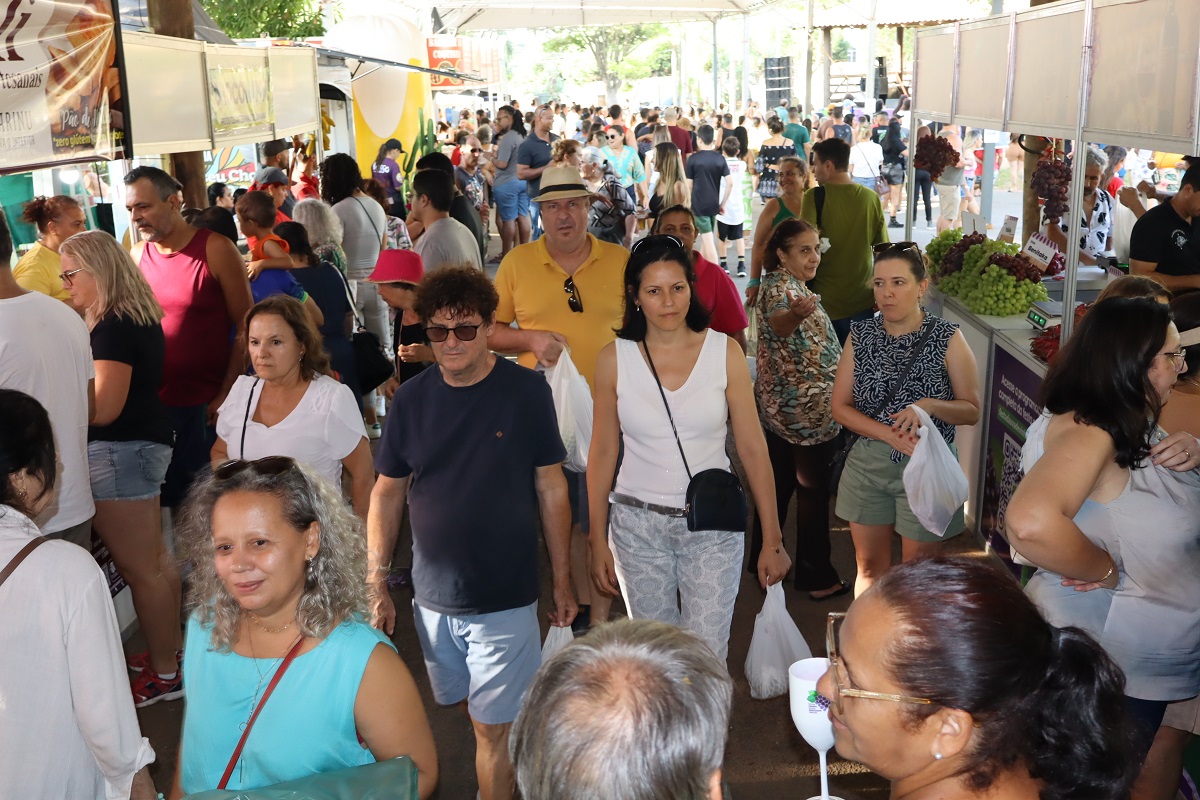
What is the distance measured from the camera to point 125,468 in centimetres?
445

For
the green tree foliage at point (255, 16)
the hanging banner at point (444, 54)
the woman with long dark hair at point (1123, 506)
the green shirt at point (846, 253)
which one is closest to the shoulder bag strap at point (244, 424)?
the woman with long dark hair at point (1123, 506)

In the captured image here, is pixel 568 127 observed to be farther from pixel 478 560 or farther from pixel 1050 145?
pixel 478 560

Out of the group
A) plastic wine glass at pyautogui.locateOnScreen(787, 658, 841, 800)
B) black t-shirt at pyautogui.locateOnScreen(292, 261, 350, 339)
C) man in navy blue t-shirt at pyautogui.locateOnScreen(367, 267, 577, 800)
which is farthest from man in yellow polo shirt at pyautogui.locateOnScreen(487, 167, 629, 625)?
plastic wine glass at pyautogui.locateOnScreen(787, 658, 841, 800)

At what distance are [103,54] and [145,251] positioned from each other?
3.22ft

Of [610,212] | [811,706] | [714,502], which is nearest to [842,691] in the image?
[811,706]

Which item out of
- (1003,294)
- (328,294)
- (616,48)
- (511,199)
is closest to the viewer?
(328,294)

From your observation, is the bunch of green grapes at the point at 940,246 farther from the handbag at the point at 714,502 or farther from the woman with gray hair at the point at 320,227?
the handbag at the point at 714,502

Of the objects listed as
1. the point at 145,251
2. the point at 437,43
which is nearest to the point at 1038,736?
the point at 145,251

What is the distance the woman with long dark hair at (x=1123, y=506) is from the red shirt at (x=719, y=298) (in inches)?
82.3

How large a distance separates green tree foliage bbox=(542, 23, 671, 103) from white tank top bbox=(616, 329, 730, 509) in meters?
70.2

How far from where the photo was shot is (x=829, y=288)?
7.07 metres

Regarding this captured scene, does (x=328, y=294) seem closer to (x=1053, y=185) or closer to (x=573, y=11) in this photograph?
(x=1053, y=185)

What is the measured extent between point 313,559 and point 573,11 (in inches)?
1275

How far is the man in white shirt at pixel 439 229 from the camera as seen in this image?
22.8 ft
